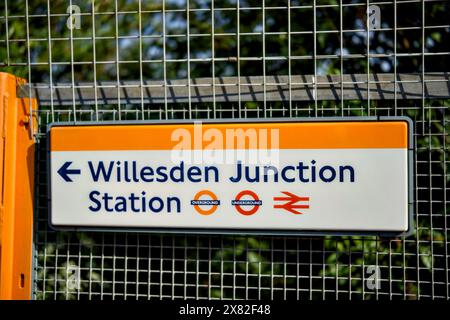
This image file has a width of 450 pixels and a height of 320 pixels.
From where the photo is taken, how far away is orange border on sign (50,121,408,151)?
2.44 meters

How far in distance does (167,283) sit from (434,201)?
1377 mm

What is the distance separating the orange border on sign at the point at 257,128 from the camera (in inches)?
96.2

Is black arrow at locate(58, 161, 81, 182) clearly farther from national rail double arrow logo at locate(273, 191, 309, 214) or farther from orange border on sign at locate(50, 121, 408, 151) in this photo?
national rail double arrow logo at locate(273, 191, 309, 214)

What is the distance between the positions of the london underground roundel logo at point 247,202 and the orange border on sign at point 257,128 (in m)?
0.23

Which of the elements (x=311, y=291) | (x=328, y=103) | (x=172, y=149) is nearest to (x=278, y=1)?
(x=328, y=103)

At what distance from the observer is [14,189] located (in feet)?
8.95

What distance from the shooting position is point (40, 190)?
2.88 metres

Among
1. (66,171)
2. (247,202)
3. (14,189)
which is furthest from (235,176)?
(14,189)

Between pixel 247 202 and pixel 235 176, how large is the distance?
135 millimetres

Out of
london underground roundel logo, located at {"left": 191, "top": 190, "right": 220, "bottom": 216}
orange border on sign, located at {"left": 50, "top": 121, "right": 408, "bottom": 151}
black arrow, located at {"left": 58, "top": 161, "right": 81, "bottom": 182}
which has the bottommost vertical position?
london underground roundel logo, located at {"left": 191, "top": 190, "right": 220, "bottom": 216}

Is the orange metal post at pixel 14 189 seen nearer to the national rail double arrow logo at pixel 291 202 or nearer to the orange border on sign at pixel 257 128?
the orange border on sign at pixel 257 128

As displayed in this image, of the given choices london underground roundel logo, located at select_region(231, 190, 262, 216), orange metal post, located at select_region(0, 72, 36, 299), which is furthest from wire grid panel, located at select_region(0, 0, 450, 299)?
london underground roundel logo, located at select_region(231, 190, 262, 216)

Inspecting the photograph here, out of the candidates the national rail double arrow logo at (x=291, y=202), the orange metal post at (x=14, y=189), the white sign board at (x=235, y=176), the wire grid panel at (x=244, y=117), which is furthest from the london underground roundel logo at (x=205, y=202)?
the orange metal post at (x=14, y=189)
